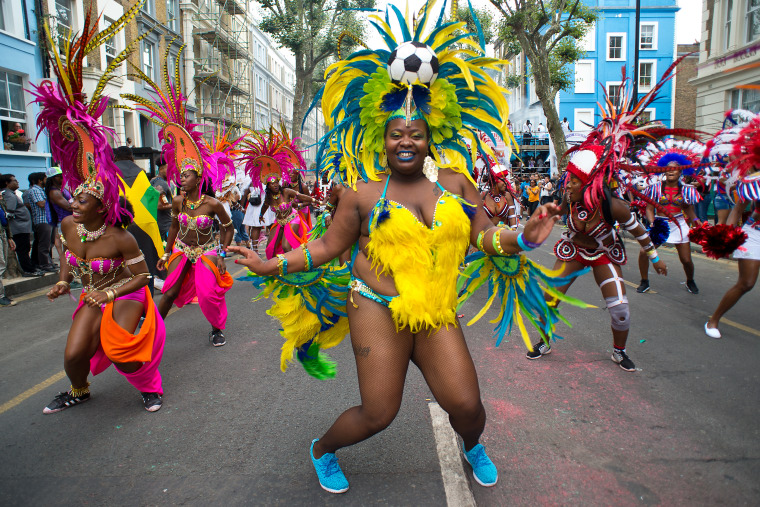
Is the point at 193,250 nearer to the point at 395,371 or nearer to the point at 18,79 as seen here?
the point at 395,371

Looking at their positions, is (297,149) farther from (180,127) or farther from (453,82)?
(453,82)

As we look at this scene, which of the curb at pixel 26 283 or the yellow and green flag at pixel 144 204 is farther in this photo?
the curb at pixel 26 283

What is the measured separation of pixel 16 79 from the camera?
15.5m

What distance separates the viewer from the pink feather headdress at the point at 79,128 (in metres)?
4.00

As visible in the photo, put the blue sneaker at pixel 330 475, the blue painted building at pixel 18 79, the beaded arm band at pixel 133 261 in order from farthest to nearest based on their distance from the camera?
the blue painted building at pixel 18 79 < the beaded arm band at pixel 133 261 < the blue sneaker at pixel 330 475

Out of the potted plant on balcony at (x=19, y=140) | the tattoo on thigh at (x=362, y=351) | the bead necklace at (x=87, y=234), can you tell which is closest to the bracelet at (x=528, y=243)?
the tattoo on thigh at (x=362, y=351)

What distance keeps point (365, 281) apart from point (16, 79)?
56.2ft

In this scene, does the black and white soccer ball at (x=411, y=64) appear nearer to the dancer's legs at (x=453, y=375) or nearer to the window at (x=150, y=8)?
the dancer's legs at (x=453, y=375)

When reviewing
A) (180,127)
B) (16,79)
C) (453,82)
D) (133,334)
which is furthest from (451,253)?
(16,79)

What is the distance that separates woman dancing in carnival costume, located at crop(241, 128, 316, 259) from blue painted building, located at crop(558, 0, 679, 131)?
31205mm

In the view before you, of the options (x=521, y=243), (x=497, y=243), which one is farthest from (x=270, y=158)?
(x=521, y=243)

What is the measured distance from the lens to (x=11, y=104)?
15258 millimetres

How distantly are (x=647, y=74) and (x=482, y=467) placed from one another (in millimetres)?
40473

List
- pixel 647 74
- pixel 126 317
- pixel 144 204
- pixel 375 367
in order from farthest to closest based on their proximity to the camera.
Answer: pixel 647 74, pixel 144 204, pixel 126 317, pixel 375 367
